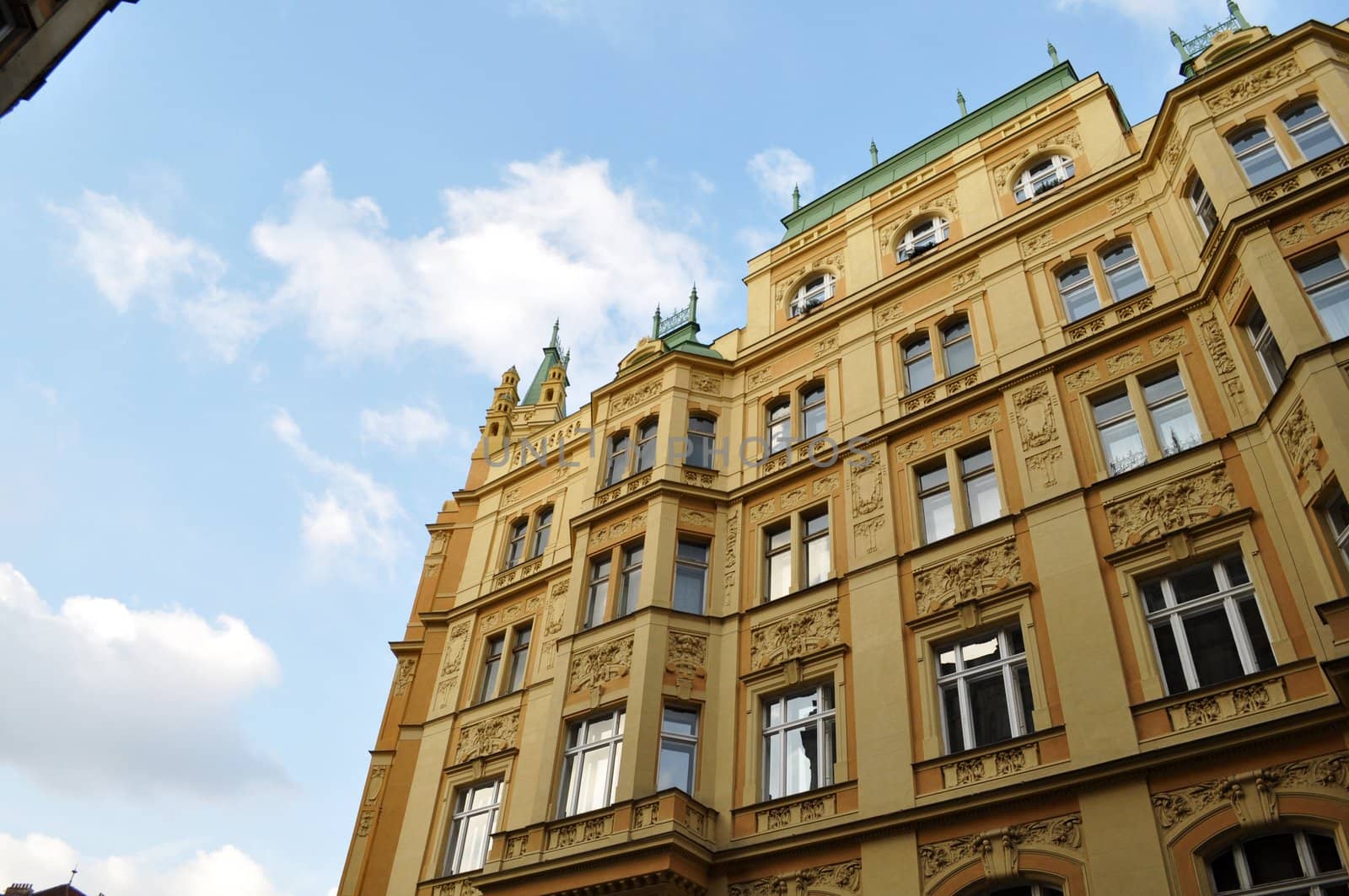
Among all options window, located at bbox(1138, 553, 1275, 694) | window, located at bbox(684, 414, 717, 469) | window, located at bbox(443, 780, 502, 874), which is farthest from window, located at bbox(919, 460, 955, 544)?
window, located at bbox(443, 780, 502, 874)

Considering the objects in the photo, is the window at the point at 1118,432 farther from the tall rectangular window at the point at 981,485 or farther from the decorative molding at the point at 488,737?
the decorative molding at the point at 488,737

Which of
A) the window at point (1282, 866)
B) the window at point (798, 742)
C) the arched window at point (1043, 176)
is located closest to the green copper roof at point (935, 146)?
the arched window at point (1043, 176)

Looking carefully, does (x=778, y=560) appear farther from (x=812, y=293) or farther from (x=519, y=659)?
(x=812, y=293)

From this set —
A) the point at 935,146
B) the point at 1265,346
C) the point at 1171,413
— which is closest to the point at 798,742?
the point at 1171,413

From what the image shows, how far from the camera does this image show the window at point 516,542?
27.5 meters

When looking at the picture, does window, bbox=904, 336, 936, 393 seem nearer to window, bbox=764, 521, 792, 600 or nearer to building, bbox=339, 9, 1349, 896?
building, bbox=339, 9, 1349, 896

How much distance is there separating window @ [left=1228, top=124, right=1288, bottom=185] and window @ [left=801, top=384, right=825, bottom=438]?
30.9ft

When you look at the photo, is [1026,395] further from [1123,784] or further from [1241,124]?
[1123,784]

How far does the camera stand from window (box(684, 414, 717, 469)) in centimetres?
2422

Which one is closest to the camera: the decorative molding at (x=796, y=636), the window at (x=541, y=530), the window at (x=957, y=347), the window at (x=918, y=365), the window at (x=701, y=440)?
the decorative molding at (x=796, y=636)

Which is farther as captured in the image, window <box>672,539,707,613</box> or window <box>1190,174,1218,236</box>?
window <box>672,539,707,613</box>

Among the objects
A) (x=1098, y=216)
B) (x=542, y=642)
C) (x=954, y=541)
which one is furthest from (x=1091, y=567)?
(x=542, y=642)

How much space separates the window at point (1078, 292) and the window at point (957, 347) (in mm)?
2008

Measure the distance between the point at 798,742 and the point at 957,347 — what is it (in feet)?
29.9
